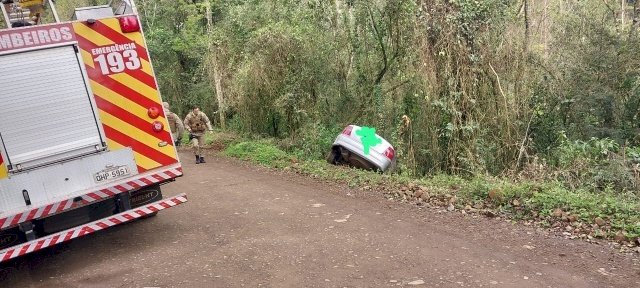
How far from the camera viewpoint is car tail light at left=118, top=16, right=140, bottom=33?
5672mm

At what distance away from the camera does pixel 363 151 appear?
9.81 m

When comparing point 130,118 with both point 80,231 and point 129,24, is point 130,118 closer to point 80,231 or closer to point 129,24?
point 129,24

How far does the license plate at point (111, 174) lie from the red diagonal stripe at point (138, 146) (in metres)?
0.27

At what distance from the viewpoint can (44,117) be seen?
5164mm

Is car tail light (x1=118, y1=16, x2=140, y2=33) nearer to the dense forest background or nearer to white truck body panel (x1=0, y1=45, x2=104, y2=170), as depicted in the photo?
white truck body panel (x1=0, y1=45, x2=104, y2=170)

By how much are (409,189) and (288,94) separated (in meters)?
5.76

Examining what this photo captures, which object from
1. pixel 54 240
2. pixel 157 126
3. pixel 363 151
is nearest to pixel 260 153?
pixel 363 151

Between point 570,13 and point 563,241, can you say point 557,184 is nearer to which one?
point 563,241

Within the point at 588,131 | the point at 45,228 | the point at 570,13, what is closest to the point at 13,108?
the point at 45,228

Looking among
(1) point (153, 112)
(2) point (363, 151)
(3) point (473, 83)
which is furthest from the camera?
(2) point (363, 151)

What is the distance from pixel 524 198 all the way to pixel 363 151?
12.3 ft

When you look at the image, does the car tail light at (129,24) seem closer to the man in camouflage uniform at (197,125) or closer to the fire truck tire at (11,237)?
the fire truck tire at (11,237)

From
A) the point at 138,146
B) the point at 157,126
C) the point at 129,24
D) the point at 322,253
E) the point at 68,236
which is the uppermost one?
the point at 129,24

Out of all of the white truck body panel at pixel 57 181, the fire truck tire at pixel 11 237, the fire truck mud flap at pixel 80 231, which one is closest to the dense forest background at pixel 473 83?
the fire truck mud flap at pixel 80 231
